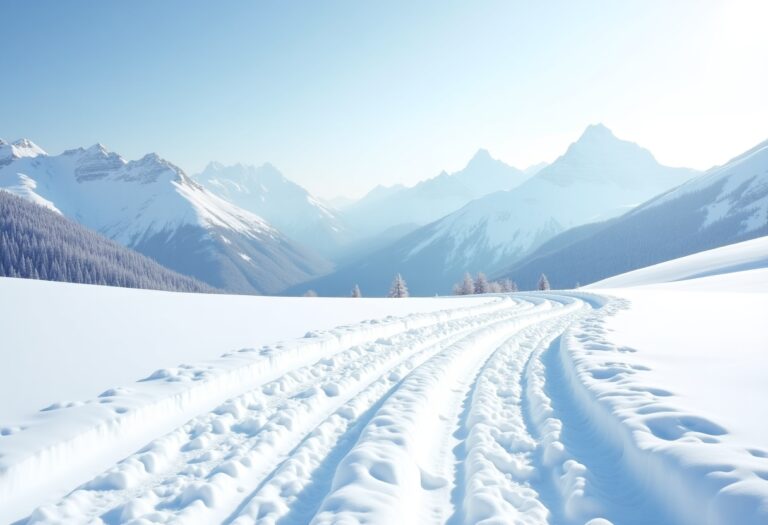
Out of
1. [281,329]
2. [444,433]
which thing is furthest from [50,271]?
[444,433]

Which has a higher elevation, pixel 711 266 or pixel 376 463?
pixel 711 266

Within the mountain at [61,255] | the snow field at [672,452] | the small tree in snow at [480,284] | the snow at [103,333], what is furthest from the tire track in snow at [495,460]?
the mountain at [61,255]

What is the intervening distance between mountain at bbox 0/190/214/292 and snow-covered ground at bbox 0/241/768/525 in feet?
485

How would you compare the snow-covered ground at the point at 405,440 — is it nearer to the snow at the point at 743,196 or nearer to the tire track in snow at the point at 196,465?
the tire track in snow at the point at 196,465

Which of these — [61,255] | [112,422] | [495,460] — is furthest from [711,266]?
[61,255]

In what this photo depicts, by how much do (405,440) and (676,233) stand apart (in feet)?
692

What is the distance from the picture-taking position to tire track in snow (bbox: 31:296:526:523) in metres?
4.38

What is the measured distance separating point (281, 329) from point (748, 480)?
12.5m

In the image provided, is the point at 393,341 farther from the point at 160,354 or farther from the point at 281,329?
the point at 160,354

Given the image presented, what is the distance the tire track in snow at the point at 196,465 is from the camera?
438 centimetres

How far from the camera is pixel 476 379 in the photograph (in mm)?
9266

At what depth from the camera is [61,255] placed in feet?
445

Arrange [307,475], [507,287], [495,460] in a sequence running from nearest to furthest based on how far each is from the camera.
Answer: [307,475]
[495,460]
[507,287]

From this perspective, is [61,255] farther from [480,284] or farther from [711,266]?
[711,266]
